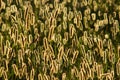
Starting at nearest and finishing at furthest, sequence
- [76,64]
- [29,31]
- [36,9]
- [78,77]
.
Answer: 1. [78,77]
2. [76,64]
3. [29,31]
4. [36,9]

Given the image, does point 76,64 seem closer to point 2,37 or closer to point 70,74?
point 70,74

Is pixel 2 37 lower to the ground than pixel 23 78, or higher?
higher

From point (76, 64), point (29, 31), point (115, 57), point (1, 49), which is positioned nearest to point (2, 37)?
point (1, 49)

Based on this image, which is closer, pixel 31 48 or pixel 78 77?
pixel 78 77

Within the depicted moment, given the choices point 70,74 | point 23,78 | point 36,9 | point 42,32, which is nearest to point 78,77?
point 70,74

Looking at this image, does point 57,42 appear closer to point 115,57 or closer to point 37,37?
point 37,37

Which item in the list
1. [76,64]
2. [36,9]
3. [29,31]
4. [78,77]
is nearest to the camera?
[78,77]
